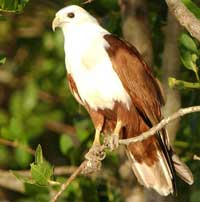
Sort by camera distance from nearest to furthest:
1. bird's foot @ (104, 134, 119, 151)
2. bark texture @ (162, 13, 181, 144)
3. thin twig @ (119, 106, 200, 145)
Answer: thin twig @ (119, 106, 200, 145), bird's foot @ (104, 134, 119, 151), bark texture @ (162, 13, 181, 144)

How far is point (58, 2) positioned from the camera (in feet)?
17.0

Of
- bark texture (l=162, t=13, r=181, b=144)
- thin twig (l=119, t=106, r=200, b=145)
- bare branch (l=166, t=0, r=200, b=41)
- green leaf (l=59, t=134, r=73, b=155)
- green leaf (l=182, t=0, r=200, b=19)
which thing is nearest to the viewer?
thin twig (l=119, t=106, r=200, b=145)

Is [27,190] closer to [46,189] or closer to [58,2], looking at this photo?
[46,189]

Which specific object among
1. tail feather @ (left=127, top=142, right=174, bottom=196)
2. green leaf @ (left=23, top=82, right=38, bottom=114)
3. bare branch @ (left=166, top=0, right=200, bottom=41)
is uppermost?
bare branch @ (left=166, top=0, right=200, bottom=41)

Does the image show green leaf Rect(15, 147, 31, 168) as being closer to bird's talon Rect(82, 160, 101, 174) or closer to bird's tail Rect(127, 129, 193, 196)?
bird's tail Rect(127, 129, 193, 196)

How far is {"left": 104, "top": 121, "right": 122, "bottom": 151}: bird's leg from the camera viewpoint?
A: 4.39 metres

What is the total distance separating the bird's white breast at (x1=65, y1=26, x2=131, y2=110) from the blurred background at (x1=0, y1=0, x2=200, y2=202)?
311mm

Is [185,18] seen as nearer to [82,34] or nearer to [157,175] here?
[82,34]

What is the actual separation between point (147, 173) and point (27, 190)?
0.68 meters

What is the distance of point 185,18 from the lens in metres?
3.88

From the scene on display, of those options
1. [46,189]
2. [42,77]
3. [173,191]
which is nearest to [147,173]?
[173,191]

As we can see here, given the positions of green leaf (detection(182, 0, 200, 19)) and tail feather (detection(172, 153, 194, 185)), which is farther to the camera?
tail feather (detection(172, 153, 194, 185))

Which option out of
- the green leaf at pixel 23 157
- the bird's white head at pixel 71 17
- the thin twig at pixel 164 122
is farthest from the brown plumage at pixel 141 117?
the green leaf at pixel 23 157

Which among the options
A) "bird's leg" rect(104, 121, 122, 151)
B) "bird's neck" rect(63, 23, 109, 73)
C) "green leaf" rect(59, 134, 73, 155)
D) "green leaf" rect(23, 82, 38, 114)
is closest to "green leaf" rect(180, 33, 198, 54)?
"bird's neck" rect(63, 23, 109, 73)
